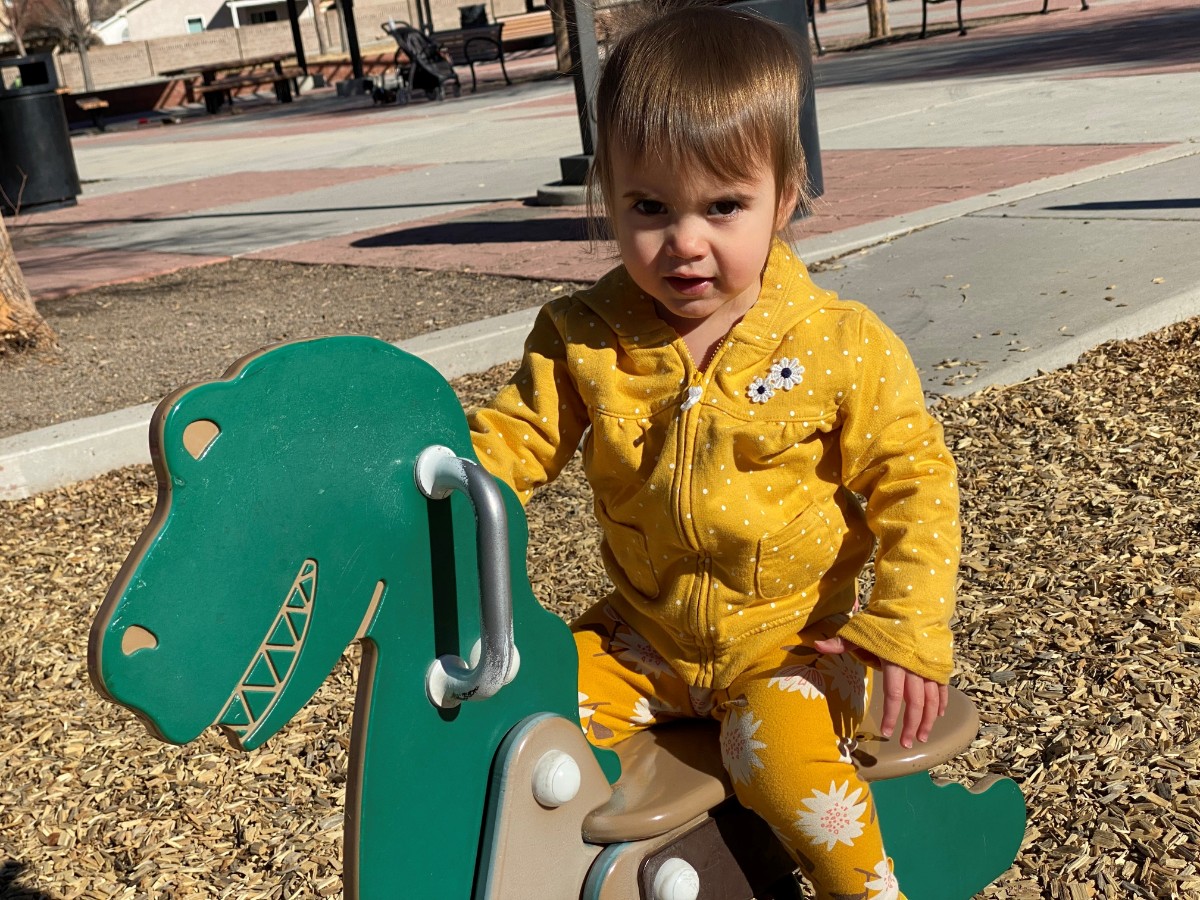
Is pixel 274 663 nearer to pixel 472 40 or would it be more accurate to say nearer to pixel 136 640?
pixel 136 640

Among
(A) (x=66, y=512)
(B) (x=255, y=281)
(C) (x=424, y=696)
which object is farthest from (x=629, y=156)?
(B) (x=255, y=281)

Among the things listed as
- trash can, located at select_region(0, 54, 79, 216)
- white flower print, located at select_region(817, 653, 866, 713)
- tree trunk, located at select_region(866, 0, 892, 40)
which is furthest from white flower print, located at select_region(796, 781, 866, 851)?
tree trunk, located at select_region(866, 0, 892, 40)

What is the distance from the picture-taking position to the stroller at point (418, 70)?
21.5 m

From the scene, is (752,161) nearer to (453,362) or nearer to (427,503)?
(427,503)

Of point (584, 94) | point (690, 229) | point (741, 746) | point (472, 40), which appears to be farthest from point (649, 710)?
point (472, 40)

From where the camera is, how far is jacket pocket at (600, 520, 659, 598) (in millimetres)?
1891

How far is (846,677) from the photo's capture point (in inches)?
71.4

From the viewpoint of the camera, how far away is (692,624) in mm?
1854

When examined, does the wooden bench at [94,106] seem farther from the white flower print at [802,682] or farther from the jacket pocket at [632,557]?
the white flower print at [802,682]

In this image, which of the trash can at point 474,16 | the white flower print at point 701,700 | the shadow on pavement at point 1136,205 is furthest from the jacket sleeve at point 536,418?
the trash can at point 474,16

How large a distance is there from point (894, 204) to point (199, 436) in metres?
6.36

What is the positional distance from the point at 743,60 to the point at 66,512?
132 inches

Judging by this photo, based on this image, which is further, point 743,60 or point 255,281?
point 255,281

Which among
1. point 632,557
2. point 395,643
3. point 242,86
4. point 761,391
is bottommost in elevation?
point 242,86
